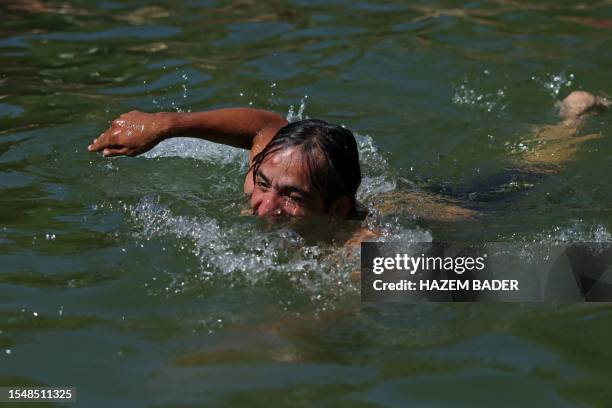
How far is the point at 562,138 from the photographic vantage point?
21.7ft

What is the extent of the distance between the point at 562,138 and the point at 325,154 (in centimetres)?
240

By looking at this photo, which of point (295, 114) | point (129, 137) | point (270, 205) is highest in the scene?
point (129, 137)

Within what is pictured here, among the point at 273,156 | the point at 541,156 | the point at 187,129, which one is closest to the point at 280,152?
the point at 273,156

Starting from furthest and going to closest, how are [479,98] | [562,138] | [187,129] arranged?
[479,98], [562,138], [187,129]

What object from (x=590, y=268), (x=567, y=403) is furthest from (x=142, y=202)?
(x=567, y=403)

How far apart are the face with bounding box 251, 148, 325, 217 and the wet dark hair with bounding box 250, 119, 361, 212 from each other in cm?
4

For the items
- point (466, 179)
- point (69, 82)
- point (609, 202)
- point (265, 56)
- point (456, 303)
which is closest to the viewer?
point (456, 303)

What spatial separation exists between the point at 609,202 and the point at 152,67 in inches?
156

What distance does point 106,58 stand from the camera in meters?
8.23

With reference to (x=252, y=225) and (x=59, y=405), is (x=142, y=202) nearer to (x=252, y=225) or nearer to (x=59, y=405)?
(x=252, y=225)

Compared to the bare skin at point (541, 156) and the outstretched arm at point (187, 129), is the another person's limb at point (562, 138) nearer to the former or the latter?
the bare skin at point (541, 156)

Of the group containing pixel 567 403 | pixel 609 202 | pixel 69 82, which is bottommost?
pixel 567 403

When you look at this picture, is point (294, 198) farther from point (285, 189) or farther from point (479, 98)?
point (479, 98)

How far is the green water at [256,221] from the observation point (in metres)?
3.83
